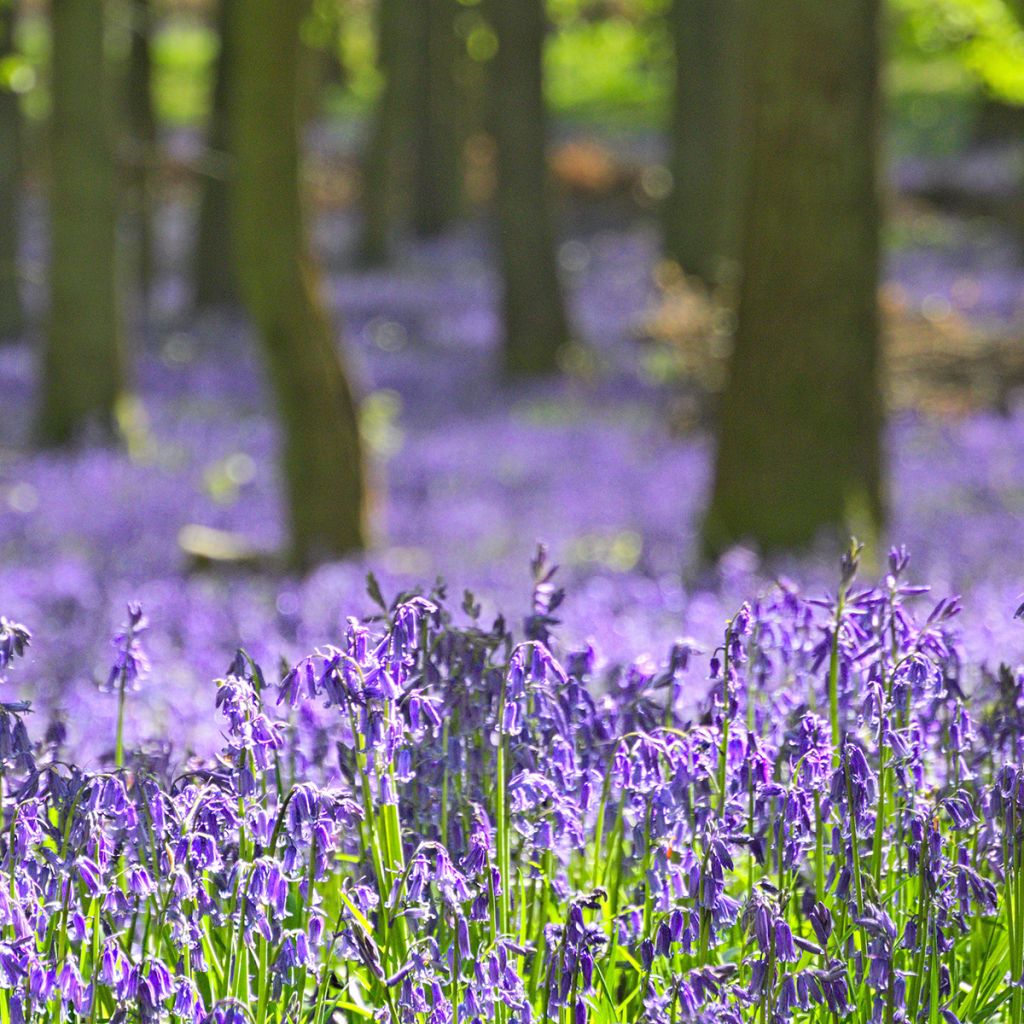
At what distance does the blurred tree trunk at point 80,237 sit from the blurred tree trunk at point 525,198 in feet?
13.9

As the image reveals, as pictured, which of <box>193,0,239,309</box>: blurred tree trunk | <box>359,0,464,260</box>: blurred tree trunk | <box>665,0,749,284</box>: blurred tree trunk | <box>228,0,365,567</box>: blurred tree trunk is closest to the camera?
<box>228,0,365,567</box>: blurred tree trunk

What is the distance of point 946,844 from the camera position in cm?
302

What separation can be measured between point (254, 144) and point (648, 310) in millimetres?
15130

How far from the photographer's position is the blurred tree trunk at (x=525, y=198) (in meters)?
16.6

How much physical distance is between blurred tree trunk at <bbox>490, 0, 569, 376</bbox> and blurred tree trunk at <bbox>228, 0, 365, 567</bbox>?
7683 mm

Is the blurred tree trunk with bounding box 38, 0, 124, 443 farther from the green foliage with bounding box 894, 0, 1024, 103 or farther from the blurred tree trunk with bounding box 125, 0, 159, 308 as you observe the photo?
the blurred tree trunk with bounding box 125, 0, 159, 308

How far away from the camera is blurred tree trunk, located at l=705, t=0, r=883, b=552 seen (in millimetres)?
8258

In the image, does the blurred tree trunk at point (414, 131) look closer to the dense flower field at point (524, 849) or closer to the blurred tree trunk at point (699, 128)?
the blurred tree trunk at point (699, 128)

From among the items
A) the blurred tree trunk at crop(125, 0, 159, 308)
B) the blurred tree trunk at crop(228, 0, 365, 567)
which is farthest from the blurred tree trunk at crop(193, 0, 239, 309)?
the blurred tree trunk at crop(228, 0, 365, 567)

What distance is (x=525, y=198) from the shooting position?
55.9 feet

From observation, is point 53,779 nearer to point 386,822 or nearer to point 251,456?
point 386,822

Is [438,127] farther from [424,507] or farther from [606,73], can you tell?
[606,73]

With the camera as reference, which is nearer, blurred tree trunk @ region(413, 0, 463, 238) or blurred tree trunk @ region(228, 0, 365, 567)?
blurred tree trunk @ region(228, 0, 365, 567)

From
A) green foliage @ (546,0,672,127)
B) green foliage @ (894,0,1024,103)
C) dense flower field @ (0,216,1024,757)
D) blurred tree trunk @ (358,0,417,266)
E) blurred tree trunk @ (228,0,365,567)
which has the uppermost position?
green foliage @ (546,0,672,127)
